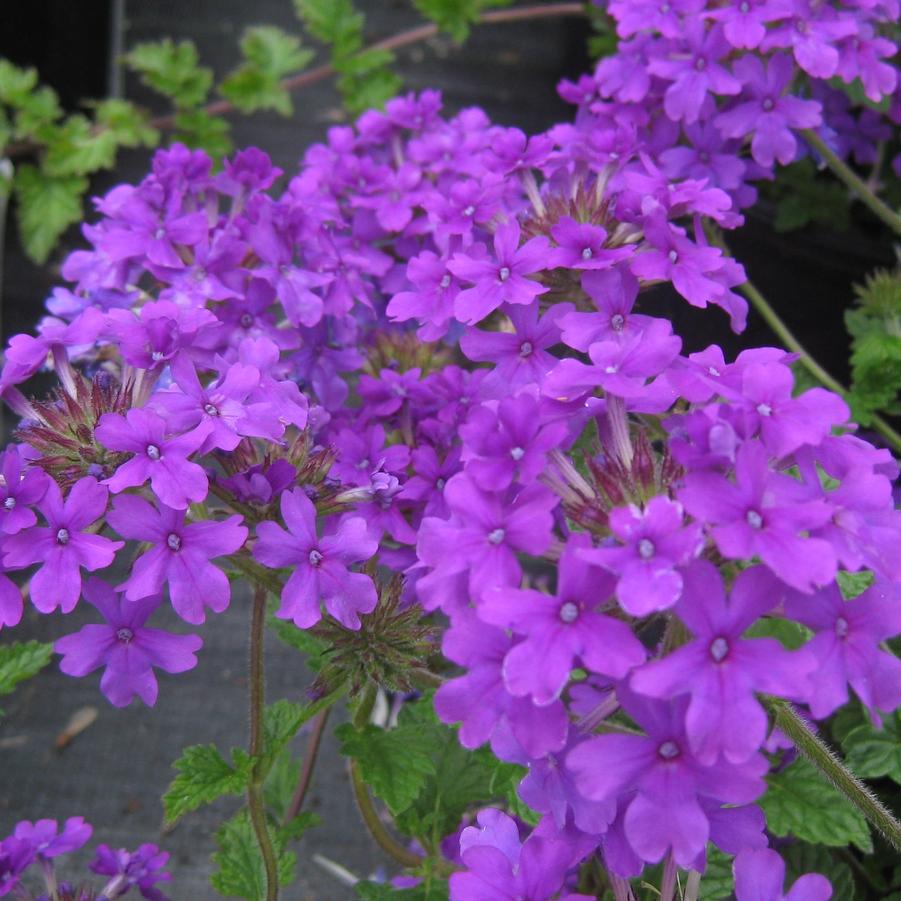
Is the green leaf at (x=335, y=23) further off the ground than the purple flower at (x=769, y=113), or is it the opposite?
the purple flower at (x=769, y=113)

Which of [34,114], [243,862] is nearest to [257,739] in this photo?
[243,862]

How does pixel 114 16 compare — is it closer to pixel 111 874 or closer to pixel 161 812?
pixel 161 812

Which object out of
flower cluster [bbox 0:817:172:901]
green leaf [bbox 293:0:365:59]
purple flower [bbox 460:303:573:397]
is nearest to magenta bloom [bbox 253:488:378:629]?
purple flower [bbox 460:303:573:397]

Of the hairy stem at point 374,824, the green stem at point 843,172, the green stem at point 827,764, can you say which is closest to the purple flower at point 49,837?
the hairy stem at point 374,824

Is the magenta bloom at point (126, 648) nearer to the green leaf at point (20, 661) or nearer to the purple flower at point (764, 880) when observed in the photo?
the green leaf at point (20, 661)

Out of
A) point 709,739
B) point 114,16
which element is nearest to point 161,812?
point 709,739
